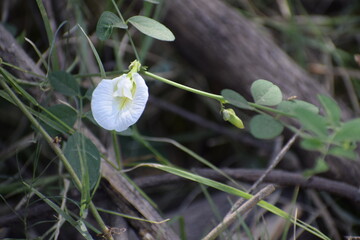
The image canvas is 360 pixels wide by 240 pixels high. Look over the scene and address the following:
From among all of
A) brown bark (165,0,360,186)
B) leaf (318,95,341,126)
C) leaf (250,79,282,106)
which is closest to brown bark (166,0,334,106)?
brown bark (165,0,360,186)

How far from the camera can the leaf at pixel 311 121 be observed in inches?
22.6

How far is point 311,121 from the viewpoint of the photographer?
582 mm

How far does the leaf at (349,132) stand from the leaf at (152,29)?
1.01ft

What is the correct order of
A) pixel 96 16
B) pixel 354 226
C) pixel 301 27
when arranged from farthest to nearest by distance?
pixel 301 27 < pixel 96 16 < pixel 354 226

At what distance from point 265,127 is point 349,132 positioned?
19 centimetres

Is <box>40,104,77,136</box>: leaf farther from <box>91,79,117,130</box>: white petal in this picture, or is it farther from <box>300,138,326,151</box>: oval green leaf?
<box>300,138,326,151</box>: oval green leaf

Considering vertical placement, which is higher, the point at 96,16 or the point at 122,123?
the point at 122,123

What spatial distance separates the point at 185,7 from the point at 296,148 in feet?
1.74

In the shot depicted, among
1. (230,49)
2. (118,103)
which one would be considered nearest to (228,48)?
(230,49)

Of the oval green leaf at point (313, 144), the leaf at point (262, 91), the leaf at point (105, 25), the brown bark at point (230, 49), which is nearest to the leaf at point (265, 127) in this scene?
the leaf at point (262, 91)

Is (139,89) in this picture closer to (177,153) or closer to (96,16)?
(96,16)

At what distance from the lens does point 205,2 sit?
1.34 meters

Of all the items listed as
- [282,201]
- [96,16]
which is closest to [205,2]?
[96,16]

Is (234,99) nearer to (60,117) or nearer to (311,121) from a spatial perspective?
(311,121)
